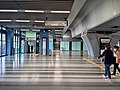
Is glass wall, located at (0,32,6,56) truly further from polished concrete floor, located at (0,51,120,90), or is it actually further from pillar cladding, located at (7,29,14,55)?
polished concrete floor, located at (0,51,120,90)

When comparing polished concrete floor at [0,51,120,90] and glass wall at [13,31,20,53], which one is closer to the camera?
polished concrete floor at [0,51,120,90]

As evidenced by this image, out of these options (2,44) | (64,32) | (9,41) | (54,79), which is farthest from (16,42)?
(54,79)

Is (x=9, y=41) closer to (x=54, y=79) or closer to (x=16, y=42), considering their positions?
(x=16, y=42)

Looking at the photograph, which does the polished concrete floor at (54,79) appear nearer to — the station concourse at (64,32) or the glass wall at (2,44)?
the station concourse at (64,32)

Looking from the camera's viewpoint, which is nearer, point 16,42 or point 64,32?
point 64,32

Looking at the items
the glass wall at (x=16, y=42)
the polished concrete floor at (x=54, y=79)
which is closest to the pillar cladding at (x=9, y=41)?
the glass wall at (x=16, y=42)

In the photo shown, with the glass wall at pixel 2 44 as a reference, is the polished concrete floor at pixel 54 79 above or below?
below

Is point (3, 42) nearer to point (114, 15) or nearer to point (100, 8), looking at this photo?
point (100, 8)

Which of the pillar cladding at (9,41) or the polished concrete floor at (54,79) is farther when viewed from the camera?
the pillar cladding at (9,41)

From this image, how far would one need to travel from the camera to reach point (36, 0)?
13.8m

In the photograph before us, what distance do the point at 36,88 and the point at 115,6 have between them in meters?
4.02

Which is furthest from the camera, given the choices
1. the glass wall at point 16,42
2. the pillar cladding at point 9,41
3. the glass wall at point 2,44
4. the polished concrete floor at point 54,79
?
the glass wall at point 16,42

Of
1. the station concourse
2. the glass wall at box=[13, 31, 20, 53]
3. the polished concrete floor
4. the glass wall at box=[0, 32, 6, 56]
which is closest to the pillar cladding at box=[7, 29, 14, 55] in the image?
the station concourse

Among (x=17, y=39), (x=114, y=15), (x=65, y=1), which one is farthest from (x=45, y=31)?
(x=114, y=15)
